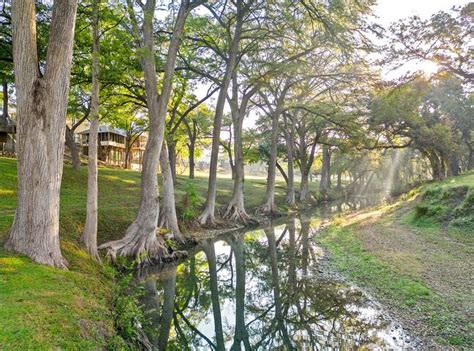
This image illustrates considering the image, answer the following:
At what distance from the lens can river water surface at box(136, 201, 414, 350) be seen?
22.4ft

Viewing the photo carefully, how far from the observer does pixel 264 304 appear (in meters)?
8.94

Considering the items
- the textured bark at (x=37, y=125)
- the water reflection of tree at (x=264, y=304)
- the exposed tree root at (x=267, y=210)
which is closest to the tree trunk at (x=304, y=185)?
the exposed tree root at (x=267, y=210)

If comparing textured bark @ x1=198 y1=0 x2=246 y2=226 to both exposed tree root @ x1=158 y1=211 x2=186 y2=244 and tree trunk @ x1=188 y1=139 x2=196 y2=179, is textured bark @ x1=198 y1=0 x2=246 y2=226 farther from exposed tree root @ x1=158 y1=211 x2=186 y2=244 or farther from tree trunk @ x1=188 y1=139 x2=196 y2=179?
tree trunk @ x1=188 y1=139 x2=196 y2=179

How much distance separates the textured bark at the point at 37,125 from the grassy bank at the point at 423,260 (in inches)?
303

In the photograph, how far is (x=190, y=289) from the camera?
1040 centimetres

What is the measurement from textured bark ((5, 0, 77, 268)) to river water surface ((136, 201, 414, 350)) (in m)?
3.06

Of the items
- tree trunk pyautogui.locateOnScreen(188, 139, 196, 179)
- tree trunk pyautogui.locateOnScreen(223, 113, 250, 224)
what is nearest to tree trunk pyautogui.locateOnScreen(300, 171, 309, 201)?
tree trunk pyautogui.locateOnScreen(188, 139, 196, 179)

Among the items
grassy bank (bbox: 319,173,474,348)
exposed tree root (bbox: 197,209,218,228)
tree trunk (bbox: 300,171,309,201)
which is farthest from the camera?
tree trunk (bbox: 300,171,309,201)

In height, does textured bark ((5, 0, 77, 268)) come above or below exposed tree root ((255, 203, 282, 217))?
above

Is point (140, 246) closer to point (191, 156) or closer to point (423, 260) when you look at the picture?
point (423, 260)

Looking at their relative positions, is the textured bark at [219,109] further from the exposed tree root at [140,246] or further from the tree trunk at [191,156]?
the tree trunk at [191,156]

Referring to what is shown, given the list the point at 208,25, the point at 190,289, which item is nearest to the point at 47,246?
the point at 190,289

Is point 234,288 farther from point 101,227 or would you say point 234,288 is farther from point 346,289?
point 101,227

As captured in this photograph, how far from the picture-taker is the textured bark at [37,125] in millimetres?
7199
